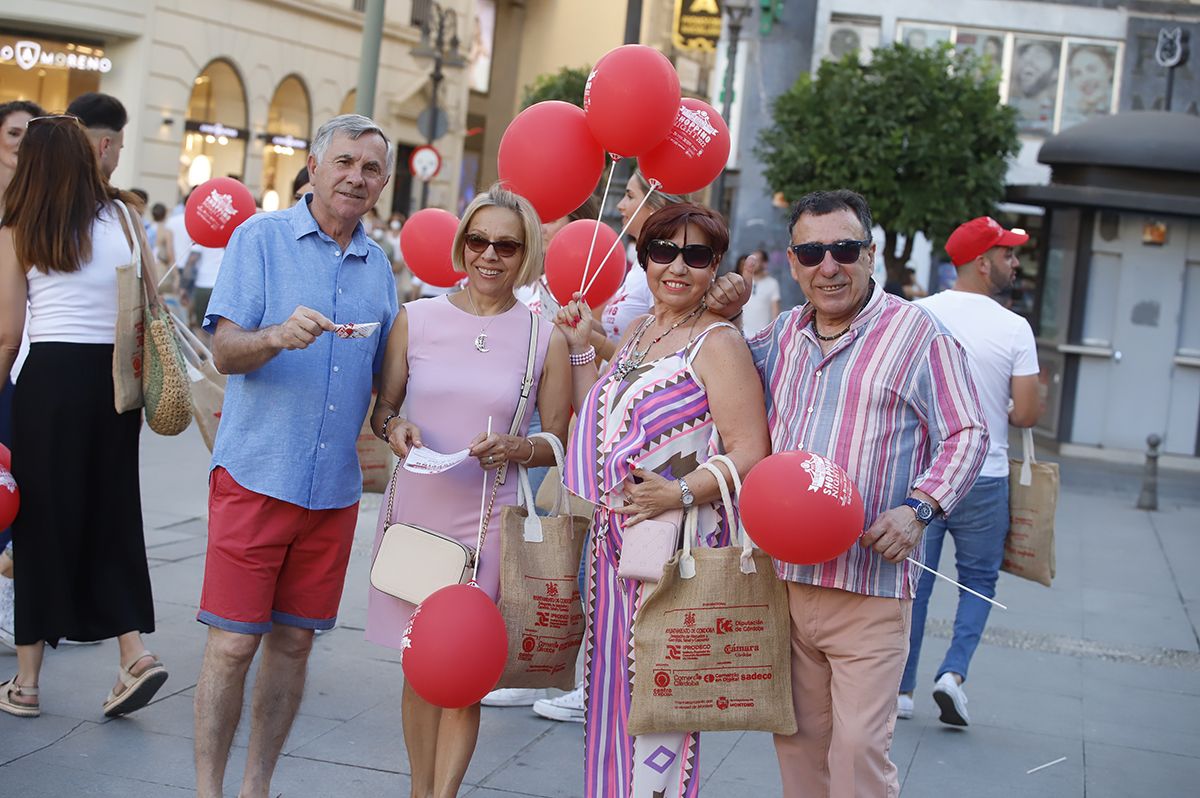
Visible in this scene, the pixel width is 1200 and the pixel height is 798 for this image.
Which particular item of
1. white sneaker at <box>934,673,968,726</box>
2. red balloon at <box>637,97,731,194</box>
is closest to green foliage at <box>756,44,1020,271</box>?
white sneaker at <box>934,673,968,726</box>

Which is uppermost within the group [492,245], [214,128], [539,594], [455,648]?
[214,128]

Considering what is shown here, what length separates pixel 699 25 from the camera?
2458 centimetres

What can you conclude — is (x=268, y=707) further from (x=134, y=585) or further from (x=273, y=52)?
(x=273, y=52)

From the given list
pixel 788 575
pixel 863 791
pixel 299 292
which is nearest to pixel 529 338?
pixel 299 292

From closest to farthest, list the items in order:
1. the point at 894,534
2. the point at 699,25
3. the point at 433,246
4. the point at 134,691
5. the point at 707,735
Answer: the point at 894,534 < the point at 134,691 < the point at 433,246 < the point at 707,735 < the point at 699,25

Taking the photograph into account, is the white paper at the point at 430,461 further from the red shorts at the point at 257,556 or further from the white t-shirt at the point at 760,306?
the white t-shirt at the point at 760,306

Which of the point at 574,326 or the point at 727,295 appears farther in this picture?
the point at 574,326

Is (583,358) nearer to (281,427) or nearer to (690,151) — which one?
(690,151)

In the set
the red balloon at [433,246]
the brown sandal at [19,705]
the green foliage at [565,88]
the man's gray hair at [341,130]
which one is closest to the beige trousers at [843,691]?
the man's gray hair at [341,130]

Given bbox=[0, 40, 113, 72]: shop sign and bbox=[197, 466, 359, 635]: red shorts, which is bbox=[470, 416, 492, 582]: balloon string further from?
bbox=[0, 40, 113, 72]: shop sign

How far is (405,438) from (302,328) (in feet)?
1.72

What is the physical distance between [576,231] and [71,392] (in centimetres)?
192

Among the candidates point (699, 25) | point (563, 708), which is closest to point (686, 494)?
point (563, 708)

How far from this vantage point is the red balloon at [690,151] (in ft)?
15.6
